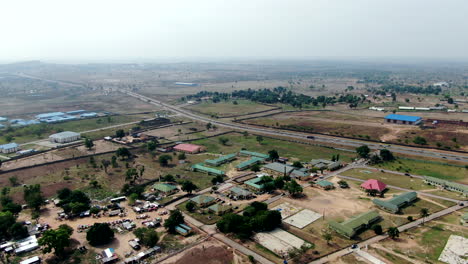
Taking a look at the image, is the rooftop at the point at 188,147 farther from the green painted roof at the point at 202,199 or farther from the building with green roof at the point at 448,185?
the building with green roof at the point at 448,185

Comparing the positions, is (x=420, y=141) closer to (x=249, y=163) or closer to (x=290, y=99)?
(x=249, y=163)

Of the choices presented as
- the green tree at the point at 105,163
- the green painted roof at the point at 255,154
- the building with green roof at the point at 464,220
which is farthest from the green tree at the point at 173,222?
the building with green roof at the point at 464,220

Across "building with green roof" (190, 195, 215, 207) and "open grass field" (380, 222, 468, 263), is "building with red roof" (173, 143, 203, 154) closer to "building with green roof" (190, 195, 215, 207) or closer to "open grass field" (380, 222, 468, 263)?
"building with green roof" (190, 195, 215, 207)

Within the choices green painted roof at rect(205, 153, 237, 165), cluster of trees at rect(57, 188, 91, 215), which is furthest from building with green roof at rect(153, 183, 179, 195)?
green painted roof at rect(205, 153, 237, 165)

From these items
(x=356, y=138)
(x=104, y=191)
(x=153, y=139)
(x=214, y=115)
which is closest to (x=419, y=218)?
(x=356, y=138)

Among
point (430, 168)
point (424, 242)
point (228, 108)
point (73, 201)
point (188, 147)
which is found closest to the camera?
point (424, 242)

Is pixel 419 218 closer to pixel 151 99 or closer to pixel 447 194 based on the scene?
pixel 447 194

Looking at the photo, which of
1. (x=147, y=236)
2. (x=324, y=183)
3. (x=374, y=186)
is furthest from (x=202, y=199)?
(x=374, y=186)
